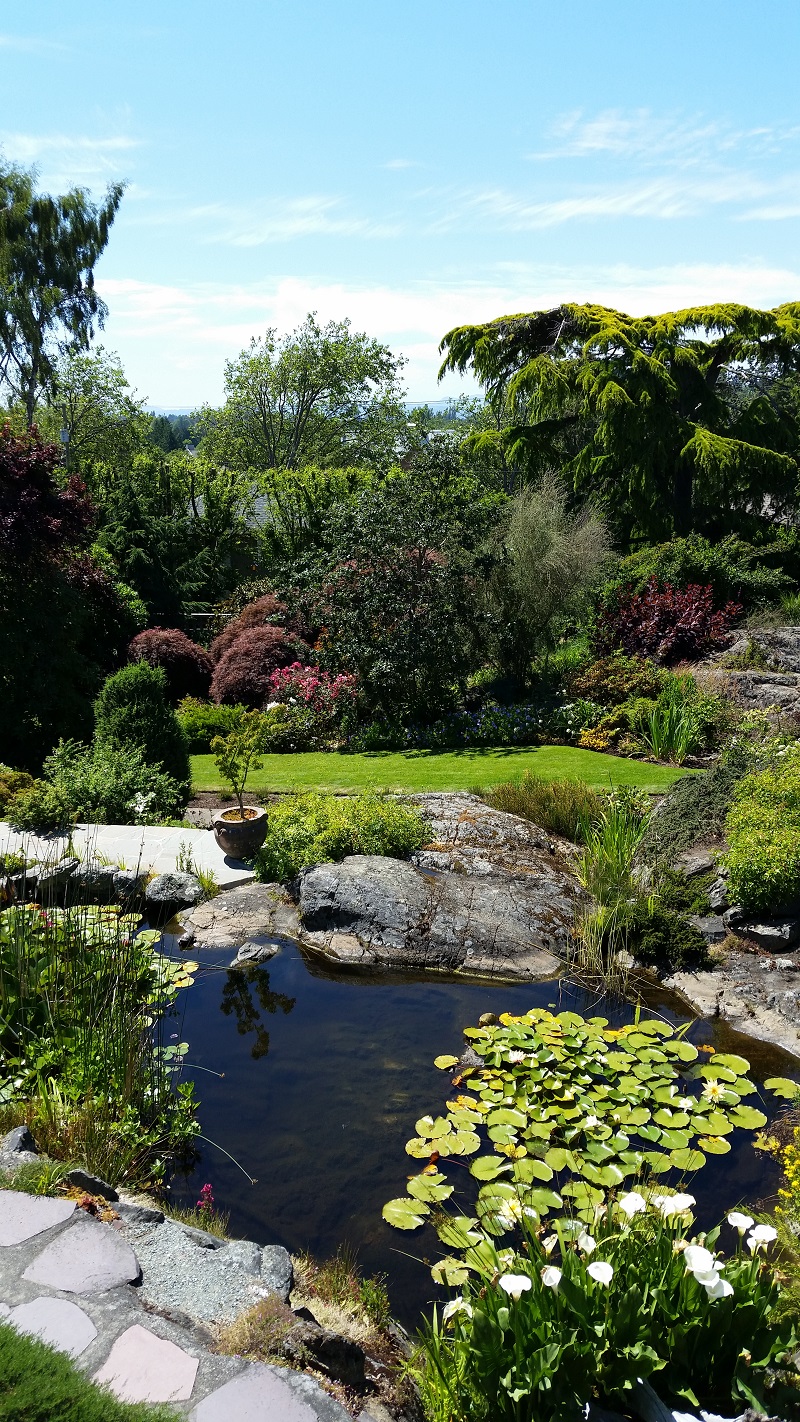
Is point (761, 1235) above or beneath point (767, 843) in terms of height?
above

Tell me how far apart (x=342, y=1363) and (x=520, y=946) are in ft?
13.6

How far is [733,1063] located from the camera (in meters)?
5.35

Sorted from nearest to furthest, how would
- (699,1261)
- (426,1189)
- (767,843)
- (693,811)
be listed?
(699,1261) < (426,1189) < (767,843) < (693,811)

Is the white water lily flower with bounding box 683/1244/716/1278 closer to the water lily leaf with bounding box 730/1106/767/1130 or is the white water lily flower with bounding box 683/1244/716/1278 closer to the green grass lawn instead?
the water lily leaf with bounding box 730/1106/767/1130

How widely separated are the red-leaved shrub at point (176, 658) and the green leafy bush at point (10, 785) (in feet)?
19.2

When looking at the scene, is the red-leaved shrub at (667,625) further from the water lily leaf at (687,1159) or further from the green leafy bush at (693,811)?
the water lily leaf at (687,1159)

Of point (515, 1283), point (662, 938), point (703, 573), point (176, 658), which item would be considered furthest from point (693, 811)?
point (176, 658)

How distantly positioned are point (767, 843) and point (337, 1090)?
369cm

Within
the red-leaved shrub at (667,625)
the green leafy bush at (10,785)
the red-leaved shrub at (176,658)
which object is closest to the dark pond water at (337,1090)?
the green leafy bush at (10,785)

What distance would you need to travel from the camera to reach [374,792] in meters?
9.41

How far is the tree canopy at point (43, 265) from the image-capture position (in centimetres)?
2569

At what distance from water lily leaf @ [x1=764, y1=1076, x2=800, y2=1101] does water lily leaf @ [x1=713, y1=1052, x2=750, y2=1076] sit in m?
0.14

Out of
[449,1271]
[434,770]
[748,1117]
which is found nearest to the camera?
[449,1271]

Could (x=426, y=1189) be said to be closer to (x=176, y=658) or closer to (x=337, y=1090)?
(x=337, y=1090)
